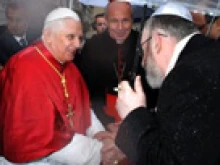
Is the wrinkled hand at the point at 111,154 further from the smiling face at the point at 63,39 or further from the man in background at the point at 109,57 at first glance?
the man in background at the point at 109,57

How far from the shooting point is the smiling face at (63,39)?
3.14 m

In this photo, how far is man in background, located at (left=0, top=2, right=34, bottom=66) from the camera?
4.65 meters

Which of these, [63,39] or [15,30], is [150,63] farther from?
[15,30]

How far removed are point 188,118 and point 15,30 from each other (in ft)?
12.3

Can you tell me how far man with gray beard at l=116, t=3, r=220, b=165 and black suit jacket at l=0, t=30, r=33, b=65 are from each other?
293cm

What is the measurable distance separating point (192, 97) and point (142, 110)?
0.35m

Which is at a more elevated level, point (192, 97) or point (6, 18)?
point (192, 97)

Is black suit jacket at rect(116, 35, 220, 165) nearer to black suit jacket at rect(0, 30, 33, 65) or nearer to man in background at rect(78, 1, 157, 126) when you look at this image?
man in background at rect(78, 1, 157, 126)

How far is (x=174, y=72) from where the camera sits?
1.65 metres

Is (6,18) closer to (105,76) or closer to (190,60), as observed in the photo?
(105,76)

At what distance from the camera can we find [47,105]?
2.95 m

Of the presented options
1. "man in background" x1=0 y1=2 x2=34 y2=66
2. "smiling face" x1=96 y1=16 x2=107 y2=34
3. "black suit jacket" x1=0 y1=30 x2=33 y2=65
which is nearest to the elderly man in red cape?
"black suit jacket" x1=0 y1=30 x2=33 y2=65

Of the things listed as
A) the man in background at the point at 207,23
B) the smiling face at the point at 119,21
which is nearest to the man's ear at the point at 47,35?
the smiling face at the point at 119,21

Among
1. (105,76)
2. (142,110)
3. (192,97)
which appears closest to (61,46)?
(105,76)
